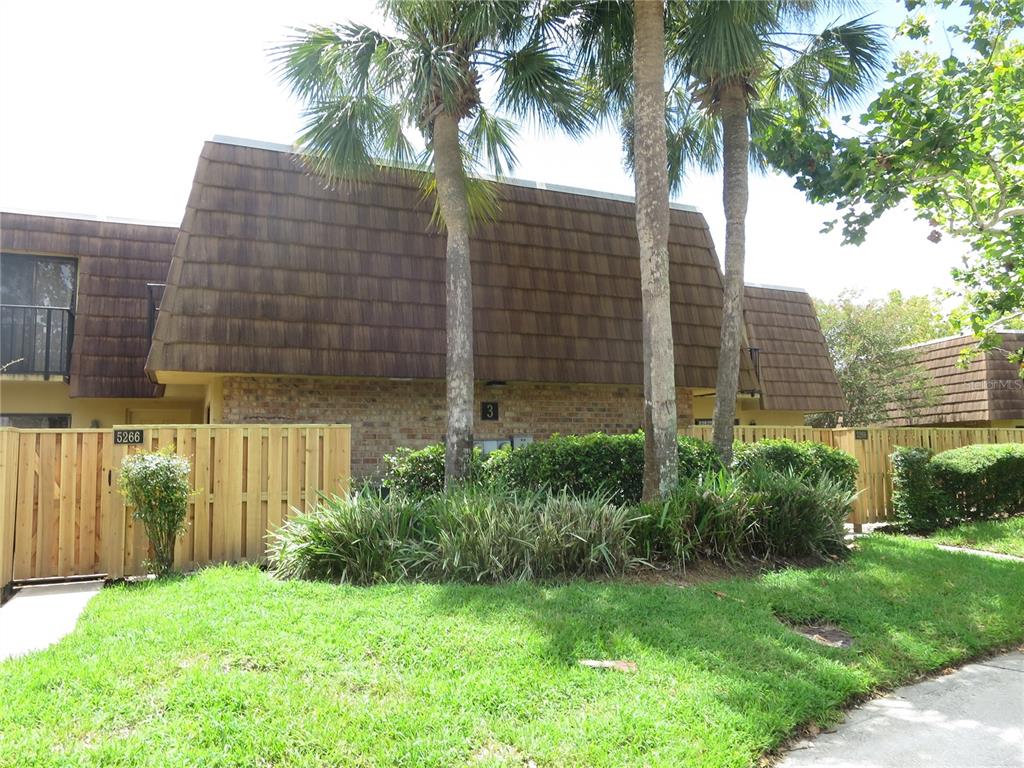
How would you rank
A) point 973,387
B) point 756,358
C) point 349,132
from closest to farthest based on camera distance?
point 349,132, point 756,358, point 973,387

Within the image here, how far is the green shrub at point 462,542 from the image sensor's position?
21.1 feet

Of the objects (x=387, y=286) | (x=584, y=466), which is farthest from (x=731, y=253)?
(x=387, y=286)

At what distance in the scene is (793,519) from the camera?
25.1ft

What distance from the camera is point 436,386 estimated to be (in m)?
12.5

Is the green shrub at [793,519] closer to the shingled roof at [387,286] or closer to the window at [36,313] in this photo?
the shingled roof at [387,286]

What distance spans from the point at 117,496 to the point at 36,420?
30.6ft

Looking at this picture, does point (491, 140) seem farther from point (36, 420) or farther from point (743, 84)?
point (36, 420)

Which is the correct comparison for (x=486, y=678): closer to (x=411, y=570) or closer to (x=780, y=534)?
(x=411, y=570)

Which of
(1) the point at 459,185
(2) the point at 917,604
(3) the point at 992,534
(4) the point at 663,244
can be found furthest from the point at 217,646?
(3) the point at 992,534

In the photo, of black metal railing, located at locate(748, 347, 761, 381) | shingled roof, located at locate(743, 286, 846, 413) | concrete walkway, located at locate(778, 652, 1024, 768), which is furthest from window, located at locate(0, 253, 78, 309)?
shingled roof, located at locate(743, 286, 846, 413)

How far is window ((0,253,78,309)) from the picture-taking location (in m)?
14.4

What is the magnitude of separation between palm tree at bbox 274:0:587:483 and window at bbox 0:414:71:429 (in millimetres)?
9037

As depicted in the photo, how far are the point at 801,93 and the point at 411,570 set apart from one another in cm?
936

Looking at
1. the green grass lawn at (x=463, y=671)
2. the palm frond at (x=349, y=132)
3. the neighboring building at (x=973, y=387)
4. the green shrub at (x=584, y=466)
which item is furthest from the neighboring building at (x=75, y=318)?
the neighboring building at (x=973, y=387)
